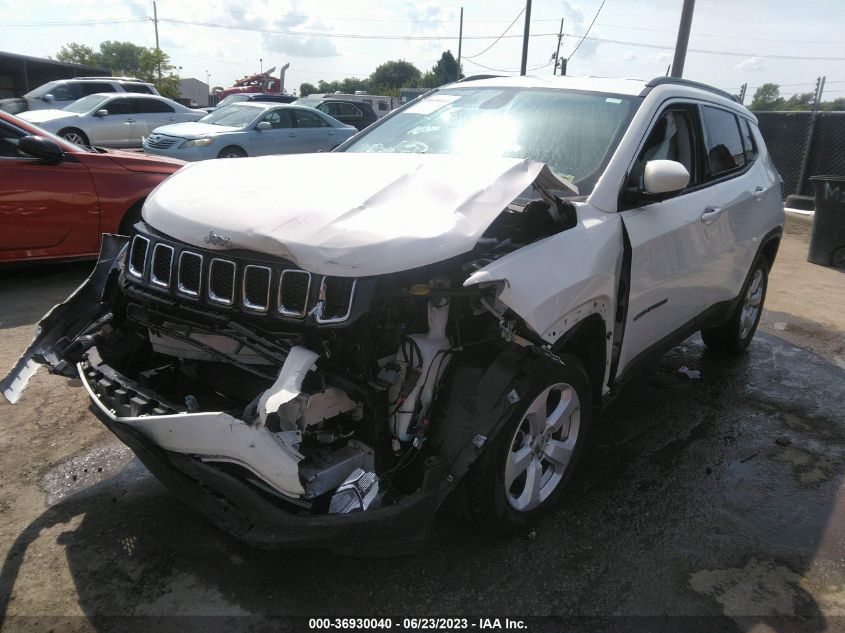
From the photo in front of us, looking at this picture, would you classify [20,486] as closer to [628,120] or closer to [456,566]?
[456,566]

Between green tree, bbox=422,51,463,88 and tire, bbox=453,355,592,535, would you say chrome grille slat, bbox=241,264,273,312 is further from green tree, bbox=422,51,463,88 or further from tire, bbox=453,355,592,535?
green tree, bbox=422,51,463,88

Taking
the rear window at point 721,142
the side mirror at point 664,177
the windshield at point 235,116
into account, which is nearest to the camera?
the side mirror at point 664,177

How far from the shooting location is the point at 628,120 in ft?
11.5

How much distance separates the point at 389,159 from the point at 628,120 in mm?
1306

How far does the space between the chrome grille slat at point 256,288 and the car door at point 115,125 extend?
49.6 feet

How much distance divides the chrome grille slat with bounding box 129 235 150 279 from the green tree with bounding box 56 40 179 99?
42777mm

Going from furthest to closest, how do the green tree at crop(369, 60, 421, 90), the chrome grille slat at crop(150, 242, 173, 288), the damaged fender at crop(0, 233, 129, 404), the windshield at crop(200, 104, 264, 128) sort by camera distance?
the green tree at crop(369, 60, 421, 90) < the windshield at crop(200, 104, 264, 128) < the damaged fender at crop(0, 233, 129, 404) < the chrome grille slat at crop(150, 242, 173, 288)

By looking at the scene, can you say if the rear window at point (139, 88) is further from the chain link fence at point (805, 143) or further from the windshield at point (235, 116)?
the chain link fence at point (805, 143)

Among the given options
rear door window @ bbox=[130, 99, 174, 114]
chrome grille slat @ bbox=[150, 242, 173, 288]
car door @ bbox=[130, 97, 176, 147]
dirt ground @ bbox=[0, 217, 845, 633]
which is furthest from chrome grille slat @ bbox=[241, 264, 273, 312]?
rear door window @ bbox=[130, 99, 174, 114]

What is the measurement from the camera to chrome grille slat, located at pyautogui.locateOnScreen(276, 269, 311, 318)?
2.32 meters

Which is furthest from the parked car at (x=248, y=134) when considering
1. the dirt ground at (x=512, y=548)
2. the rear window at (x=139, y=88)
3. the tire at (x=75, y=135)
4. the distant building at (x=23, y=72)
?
the distant building at (x=23, y=72)

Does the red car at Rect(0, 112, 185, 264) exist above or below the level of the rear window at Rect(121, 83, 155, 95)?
below

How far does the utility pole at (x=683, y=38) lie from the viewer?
38.5ft

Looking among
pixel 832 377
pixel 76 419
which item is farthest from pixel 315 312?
pixel 832 377
